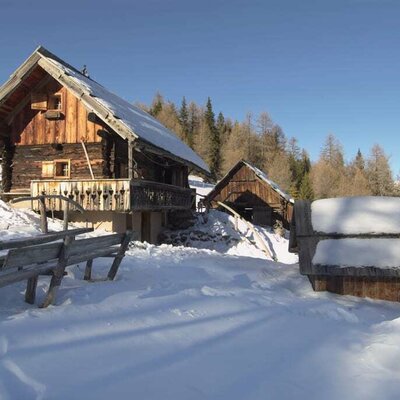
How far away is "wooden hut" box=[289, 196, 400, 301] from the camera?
8.68m

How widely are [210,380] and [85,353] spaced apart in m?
1.27

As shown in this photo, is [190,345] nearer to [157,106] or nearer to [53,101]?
[53,101]

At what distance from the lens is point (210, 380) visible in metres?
3.91

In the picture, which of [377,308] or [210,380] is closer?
[210,380]

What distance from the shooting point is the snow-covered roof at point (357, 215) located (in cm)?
938

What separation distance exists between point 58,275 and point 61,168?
14.6 metres

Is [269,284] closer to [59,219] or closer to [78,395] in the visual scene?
[78,395]

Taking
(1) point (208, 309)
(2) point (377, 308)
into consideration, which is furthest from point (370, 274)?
(1) point (208, 309)

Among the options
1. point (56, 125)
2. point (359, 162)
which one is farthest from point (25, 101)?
point (359, 162)

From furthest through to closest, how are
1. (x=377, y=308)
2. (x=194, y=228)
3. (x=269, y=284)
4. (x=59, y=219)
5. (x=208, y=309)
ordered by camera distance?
1. (x=194, y=228)
2. (x=59, y=219)
3. (x=269, y=284)
4. (x=377, y=308)
5. (x=208, y=309)

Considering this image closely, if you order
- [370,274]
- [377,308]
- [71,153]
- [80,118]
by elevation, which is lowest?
[377,308]

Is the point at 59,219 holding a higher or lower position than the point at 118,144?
lower

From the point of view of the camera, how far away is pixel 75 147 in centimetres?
1916

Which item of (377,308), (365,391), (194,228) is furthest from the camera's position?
(194,228)
